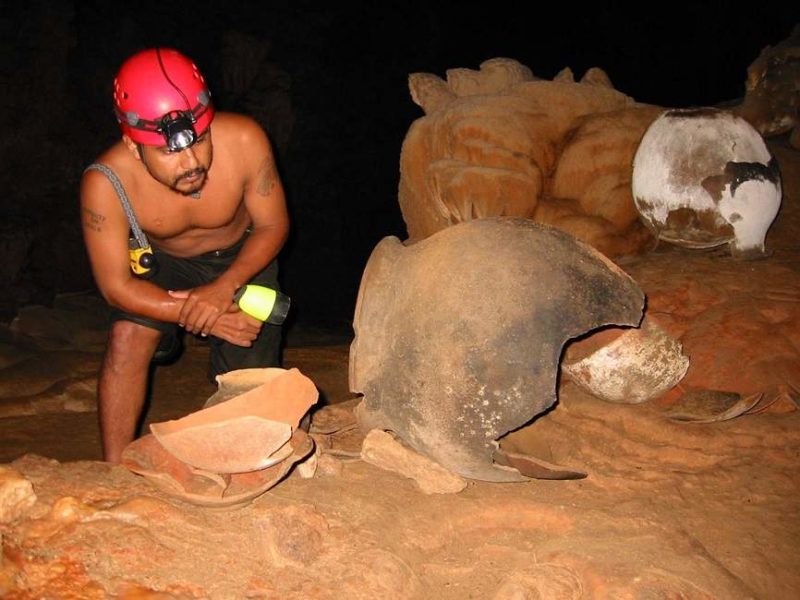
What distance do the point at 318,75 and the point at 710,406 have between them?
36.0ft

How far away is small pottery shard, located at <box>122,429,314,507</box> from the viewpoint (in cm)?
237

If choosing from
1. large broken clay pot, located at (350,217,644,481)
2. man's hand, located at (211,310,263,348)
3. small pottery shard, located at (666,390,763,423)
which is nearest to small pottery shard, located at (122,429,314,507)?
large broken clay pot, located at (350,217,644,481)

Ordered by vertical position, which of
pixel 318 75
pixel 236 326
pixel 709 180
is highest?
pixel 318 75

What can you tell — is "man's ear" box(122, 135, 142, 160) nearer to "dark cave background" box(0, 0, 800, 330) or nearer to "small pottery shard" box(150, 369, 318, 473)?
"small pottery shard" box(150, 369, 318, 473)

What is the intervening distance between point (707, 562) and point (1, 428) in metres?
4.19

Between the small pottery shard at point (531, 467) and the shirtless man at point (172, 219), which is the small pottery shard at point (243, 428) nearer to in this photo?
the shirtless man at point (172, 219)

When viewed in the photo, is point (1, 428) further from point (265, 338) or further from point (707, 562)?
point (707, 562)

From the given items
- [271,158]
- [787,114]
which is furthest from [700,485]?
[787,114]

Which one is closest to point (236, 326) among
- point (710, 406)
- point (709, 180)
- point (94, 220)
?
point (94, 220)

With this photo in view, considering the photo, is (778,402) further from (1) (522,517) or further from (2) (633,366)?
(1) (522,517)

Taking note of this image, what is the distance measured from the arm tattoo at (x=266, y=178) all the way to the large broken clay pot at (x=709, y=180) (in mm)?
2514

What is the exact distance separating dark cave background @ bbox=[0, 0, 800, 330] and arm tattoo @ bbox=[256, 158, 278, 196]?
572cm

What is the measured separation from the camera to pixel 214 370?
3.83 m

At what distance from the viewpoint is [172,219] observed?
3.09 metres
